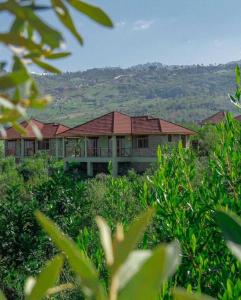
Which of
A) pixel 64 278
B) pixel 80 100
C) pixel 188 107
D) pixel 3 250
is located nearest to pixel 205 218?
pixel 64 278

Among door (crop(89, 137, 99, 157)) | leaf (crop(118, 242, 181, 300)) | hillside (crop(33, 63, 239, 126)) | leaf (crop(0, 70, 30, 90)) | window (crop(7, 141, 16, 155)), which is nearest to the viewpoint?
leaf (crop(118, 242, 181, 300))

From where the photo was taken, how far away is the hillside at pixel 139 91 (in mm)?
142375

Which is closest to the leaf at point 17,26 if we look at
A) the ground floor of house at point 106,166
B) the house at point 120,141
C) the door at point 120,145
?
the ground floor of house at point 106,166

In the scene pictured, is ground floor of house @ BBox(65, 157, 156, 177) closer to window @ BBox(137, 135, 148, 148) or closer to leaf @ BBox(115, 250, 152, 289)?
window @ BBox(137, 135, 148, 148)

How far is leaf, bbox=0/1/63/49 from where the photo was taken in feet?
1.73

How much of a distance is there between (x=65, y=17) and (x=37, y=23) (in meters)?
0.04

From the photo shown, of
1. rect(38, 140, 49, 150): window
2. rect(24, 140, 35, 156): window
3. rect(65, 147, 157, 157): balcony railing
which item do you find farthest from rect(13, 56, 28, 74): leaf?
rect(38, 140, 49, 150): window

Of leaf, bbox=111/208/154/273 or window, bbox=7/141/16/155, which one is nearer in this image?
leaf, bbox=111/208/154/273

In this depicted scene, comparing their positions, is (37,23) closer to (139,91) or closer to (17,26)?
(17,26)

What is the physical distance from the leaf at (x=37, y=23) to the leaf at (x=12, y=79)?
0.05m

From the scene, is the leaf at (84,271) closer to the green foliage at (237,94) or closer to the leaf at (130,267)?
the leaf at (130,267)

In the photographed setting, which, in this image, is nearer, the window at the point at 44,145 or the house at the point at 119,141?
the house at the point at 119,141

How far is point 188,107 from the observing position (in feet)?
451

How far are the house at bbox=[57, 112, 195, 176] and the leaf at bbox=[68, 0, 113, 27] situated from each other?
1375 inches
